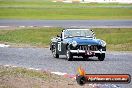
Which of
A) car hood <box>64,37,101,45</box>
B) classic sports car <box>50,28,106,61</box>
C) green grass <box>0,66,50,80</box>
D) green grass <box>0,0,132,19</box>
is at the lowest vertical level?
green grass <box>0,0,132,19</box>

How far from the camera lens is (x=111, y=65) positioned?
20.5 meters

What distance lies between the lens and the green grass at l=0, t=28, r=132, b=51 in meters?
34.3

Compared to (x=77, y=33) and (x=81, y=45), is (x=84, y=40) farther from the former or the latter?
(x=77, y=33)

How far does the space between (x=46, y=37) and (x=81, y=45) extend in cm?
1868

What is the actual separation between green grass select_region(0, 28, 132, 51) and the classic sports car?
21.7 feet

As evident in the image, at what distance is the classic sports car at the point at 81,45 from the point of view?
22719mm

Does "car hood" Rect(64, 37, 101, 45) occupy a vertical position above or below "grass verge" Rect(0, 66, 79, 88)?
below

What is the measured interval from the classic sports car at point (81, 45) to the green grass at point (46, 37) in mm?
6620

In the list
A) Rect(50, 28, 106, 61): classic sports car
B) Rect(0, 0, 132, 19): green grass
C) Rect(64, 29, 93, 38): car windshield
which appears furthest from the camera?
Rect(0, 0, 132, 19): green grass

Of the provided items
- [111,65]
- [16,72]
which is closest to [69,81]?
[16,72]

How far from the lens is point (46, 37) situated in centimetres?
4134

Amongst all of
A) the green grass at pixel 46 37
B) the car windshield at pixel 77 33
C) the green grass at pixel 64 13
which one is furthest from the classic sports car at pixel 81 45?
the green grass at pixel 64 13

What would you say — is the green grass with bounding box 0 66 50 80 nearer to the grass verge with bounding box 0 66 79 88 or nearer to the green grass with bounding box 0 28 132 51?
the grass verge with bounding box 0 66 79 88

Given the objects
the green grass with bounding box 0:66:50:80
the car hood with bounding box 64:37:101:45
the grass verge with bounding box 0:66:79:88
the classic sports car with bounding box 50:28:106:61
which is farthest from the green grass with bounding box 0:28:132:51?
the grass verge with bounding box 0:66:79:88
